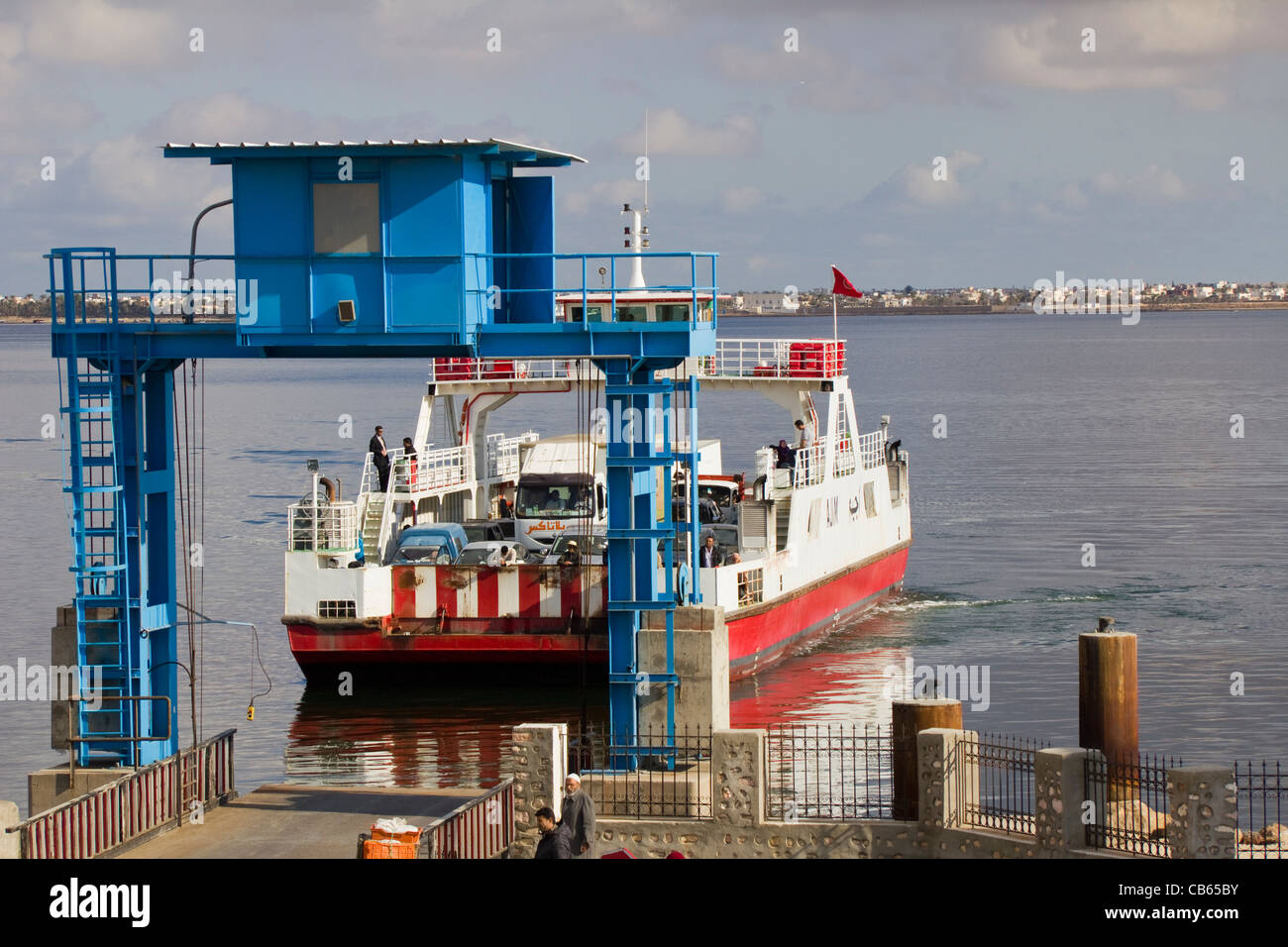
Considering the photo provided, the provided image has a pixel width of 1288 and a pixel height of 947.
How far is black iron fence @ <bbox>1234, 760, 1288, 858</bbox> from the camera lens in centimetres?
1764

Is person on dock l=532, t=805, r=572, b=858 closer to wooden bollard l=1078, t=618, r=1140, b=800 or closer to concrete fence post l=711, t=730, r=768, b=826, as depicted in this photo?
concrete fence post l=711, t=730, r=768, b=826

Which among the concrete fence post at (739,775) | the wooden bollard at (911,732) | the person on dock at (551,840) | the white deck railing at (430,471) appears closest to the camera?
the person on dock at (551,840)

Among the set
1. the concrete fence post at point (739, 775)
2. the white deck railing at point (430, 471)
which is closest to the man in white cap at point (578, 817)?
the concrete fence post at point (739, 775)

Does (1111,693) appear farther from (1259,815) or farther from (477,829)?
(477,829)

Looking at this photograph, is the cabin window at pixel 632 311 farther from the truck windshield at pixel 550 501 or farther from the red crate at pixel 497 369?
the truck windshield at pixel 550 501

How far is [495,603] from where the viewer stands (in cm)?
2923

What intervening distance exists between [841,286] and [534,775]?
22367 mm

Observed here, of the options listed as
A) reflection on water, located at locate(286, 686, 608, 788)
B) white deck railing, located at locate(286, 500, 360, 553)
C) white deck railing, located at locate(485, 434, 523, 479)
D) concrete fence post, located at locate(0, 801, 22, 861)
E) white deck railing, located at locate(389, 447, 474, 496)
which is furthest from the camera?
white deck railing, located at locate(485, 434, 523, 479)

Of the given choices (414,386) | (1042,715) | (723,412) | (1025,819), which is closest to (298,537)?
(1042,715)

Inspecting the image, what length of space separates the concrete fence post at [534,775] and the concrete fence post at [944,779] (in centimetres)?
358

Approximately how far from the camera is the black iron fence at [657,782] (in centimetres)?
1895

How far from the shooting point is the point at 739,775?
18.5 m

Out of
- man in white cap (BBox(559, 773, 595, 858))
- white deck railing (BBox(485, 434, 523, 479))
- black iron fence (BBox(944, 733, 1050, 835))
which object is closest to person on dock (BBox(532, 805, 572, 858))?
man in white cap (BBox(559, 773, 595, 858))

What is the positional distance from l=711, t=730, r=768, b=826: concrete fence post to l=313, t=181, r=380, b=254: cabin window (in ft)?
21.0
